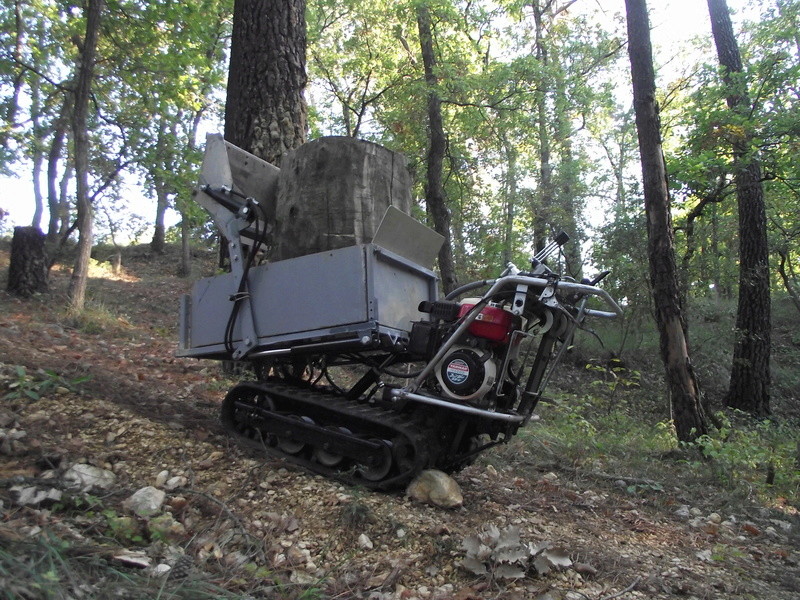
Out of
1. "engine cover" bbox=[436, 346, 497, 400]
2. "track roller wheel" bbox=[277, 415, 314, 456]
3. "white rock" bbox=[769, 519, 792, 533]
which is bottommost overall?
"white rock" bbox=[769, 519, 792, 533]

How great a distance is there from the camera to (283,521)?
3.21 meters

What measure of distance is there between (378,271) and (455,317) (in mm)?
596

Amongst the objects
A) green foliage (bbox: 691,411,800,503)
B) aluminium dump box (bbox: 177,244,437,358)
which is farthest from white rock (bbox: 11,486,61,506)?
green foliage (bbox: 691,411,800,503)

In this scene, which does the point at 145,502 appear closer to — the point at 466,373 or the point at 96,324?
the point at 466,373

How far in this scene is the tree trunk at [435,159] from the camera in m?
12.6

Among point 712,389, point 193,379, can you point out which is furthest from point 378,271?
point 712,389

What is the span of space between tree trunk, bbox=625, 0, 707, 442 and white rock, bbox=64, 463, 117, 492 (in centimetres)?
637

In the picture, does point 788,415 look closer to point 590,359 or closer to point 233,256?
point 590,359

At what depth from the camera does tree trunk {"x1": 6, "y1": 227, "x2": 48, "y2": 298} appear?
34.8 feet

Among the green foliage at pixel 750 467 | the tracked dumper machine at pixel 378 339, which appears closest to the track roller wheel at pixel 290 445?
the tracked dumper machine at pixel 378 339

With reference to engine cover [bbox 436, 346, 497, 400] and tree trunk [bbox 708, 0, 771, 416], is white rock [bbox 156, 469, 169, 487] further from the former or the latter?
tree trunk [bbox 708, 0, 771, 416]

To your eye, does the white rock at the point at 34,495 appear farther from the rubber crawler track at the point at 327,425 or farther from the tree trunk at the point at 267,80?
the tree trunk at the point at 267,80

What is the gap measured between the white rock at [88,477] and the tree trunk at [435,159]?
30.8 ft

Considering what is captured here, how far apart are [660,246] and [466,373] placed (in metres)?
4.99
